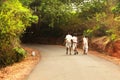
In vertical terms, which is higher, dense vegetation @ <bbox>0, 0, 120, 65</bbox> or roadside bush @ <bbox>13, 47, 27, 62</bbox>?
dense vegetation @ <bbox>0, 0, 120, 65</bbox>

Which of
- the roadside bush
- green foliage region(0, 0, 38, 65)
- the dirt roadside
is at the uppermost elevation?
green foliage region(0, 0, 38, 65)

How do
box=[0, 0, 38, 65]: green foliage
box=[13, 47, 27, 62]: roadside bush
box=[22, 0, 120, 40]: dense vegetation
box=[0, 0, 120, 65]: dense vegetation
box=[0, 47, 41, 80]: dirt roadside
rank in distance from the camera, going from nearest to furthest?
1. box=[0, 47, 41, 80]: dirt roadside
2. box=[0, 0, 38, 65]: green foliage
3. box=[0, 0, 120, 65]: dense vegetation
4. box=[13, 47, 27, 62]: roadside bush
5. box=[22, 0, 120, 40]: dense vegetation

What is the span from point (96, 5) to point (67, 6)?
5244 mm

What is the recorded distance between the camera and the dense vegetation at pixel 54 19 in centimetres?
2269

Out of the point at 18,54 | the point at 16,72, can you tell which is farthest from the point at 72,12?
the point at 16,72

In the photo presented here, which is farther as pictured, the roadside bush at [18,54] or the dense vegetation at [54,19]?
the roadside bush at [18,54]

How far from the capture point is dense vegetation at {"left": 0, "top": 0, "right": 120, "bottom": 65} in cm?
2269

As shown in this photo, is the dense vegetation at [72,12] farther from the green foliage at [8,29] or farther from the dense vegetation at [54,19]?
the green foliage at [8,29]

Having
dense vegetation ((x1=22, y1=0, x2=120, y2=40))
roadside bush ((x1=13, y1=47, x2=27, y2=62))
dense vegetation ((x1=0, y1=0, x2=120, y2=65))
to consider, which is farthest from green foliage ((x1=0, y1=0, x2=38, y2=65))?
dense vegetation ((x1=22, y1=0, x2=120, y2=40))

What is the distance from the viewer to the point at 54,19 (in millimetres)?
43375

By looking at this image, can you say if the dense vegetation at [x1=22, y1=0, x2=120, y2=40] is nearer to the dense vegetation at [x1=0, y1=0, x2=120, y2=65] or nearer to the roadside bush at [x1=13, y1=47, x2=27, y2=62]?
the dense vegetation at [x1=0, y1=0, x2=120, y2=65]

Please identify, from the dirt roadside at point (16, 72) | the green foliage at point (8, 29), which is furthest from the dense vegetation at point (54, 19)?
the dirt roadside at point (16, 72)

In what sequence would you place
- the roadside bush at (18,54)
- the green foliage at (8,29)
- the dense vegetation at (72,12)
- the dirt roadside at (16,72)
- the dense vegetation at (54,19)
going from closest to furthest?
the dirt roadside at (16,72) < the green foliage at (8,29) < the dense vegetation at (54,19) < the roadside bush at (18,54) < the dense vegetation at (72,12)

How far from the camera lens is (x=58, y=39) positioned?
4744 cm
